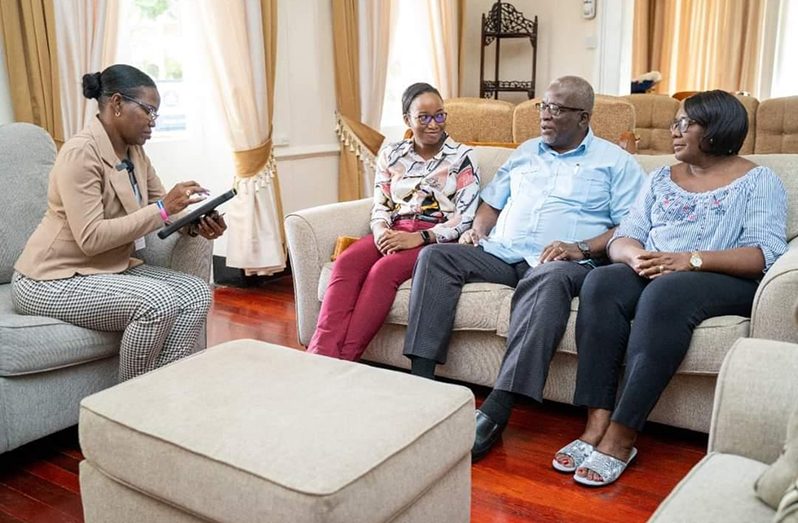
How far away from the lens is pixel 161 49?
13.4 ft

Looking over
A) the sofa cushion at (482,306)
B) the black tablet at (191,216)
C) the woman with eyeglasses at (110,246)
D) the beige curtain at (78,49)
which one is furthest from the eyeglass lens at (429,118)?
the beige curtain at (78,49)

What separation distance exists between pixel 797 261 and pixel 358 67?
128 inches

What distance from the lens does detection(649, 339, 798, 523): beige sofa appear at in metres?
1.23

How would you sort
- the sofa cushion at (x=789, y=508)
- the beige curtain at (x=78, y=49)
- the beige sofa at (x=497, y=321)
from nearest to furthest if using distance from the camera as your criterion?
the sofa cushion at (x=789, y=508) < the beige sofa at (x=497, y=321) < the beige curtain at (x=78, y=49)

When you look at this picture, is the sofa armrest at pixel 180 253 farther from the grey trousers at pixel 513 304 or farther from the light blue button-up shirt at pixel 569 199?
the light blue button-up shirt at pixel 569 199

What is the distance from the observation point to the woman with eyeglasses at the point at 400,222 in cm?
275

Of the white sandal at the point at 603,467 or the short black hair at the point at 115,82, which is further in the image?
the short black hair at the point at 115,82

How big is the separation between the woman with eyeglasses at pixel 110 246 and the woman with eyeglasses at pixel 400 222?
0.49 meters

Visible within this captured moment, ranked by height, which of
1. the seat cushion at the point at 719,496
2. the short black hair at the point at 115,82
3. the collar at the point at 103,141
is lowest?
the seat cushion at the point at 719,496

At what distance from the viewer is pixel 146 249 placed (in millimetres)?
2760

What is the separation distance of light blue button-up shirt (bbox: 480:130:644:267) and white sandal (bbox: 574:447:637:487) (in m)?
0.76

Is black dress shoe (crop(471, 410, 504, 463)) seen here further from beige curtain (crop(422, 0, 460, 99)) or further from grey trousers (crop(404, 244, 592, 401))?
beige curtain (crop(422, 0, 460, 99))

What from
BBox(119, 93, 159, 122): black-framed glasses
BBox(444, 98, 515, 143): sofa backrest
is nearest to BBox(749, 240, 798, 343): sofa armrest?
BBox(119, 93, 159, 122): black-framed glasses

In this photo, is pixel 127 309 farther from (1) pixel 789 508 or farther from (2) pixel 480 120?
(2) pixel 480 120
